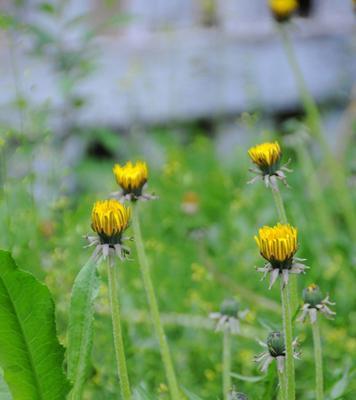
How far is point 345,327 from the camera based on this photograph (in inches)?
89.4

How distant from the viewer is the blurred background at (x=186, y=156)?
209 cm

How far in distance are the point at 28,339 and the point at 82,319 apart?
9 cm

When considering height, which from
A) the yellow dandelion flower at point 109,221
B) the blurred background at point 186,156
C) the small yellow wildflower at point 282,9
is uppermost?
the small yellow wildflower at point 282,9

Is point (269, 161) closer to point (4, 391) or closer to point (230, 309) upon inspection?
point (230, 309)

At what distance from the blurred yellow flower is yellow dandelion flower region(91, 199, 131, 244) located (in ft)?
0.61

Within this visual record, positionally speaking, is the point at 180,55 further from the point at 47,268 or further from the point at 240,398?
the point at 240,398

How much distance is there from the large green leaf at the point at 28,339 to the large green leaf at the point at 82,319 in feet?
0.15

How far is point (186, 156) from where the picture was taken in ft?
12.5

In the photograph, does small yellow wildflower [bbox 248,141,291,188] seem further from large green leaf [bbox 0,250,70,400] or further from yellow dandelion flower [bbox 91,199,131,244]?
large green leaf [bbox 0,250,70,400]

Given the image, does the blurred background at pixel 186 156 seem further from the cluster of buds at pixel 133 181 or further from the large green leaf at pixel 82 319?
the cluster of buds at pixel 133 181

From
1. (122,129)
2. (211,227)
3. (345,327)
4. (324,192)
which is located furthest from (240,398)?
(122,129)

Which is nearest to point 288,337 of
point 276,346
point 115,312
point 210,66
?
point 276,346

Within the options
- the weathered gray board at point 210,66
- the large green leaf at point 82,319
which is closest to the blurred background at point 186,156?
the weathered gray board at point 210,66

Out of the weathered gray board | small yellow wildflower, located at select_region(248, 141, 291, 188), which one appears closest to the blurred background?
the weathered gray board
